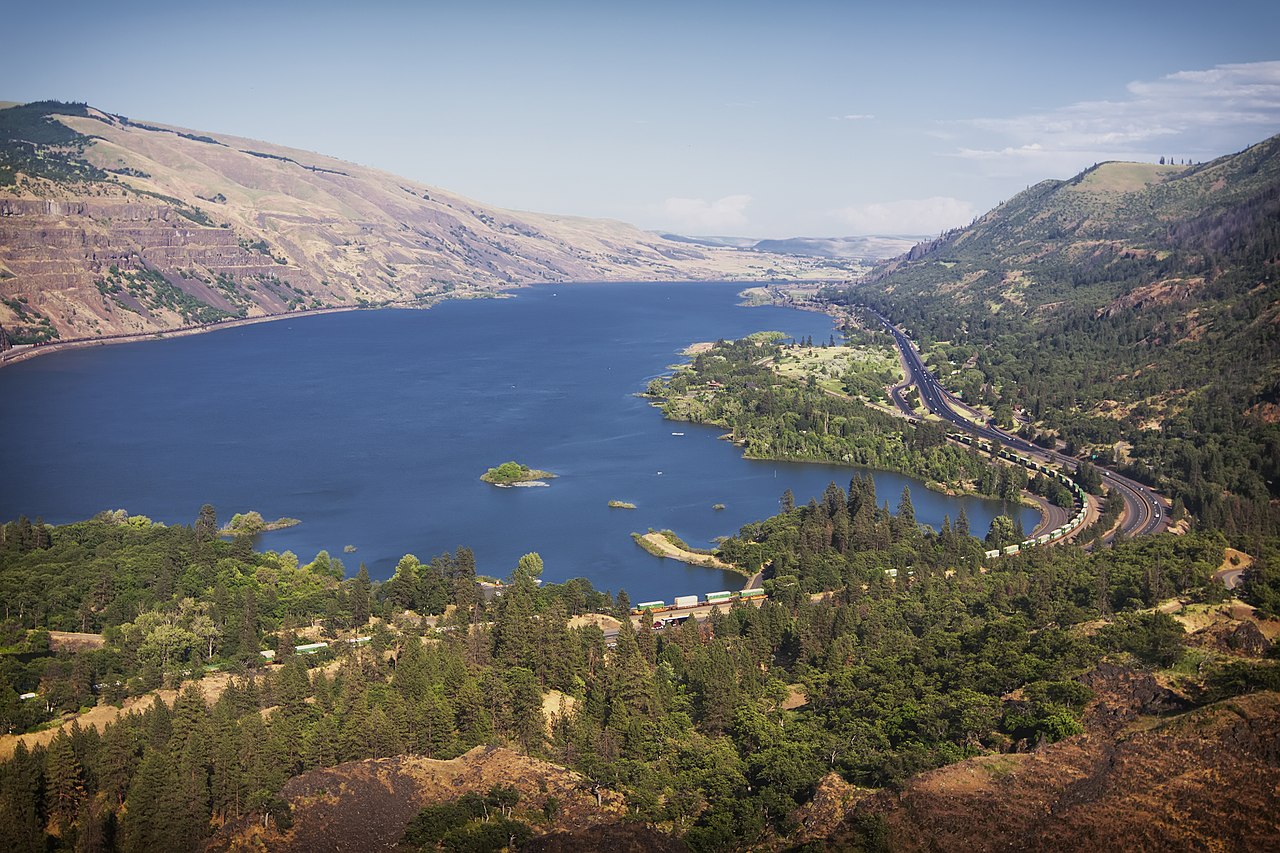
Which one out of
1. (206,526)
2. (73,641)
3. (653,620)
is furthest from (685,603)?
(73,641)

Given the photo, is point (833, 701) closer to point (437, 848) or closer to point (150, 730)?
point (437, 848)

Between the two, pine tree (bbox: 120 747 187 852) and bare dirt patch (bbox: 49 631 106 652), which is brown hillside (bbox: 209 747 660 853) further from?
bare dirt patch (bbox: 49 631 106 652)

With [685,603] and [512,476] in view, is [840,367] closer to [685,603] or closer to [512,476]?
[512,476]

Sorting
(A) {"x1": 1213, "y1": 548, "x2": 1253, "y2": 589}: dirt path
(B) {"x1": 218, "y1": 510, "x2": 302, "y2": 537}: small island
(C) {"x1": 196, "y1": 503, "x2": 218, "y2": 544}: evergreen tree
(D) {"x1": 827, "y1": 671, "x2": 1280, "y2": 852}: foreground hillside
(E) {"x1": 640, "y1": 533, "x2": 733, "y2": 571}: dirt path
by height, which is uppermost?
(D) {"x1": 827, "y1": 671, "x2": 1280, "y2": 852}: foreground hillside

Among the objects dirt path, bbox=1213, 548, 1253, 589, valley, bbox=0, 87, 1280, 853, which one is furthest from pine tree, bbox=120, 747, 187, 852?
dirt path, bbox=1213, 548, 1253, 589

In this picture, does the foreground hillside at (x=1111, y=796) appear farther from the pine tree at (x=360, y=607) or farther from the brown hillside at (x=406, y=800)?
the pine tree at (x=360, y=607)

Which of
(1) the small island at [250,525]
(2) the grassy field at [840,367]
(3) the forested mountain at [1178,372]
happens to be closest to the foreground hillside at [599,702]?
(1) the small island at [250,525]
